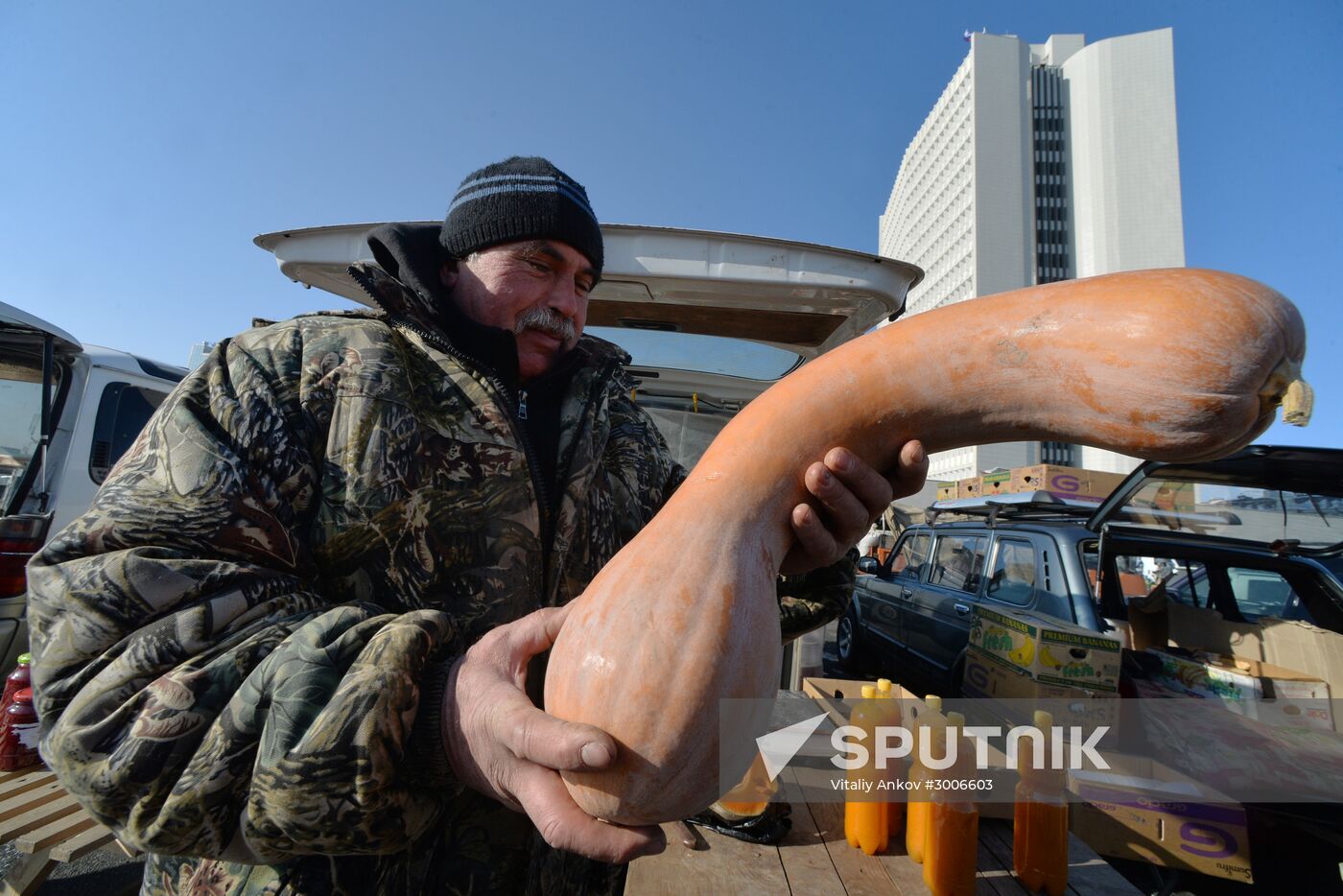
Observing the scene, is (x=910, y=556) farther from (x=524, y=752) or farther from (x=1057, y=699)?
(x=524, y=752)

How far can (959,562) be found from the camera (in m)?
6.50

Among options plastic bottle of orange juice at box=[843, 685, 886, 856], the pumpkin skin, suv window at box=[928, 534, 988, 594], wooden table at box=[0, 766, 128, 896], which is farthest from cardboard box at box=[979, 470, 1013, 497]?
wooden table at box=[0, 766, 128, 896]

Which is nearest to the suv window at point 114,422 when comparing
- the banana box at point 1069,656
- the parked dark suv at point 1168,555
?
the banana box at point 1069,656

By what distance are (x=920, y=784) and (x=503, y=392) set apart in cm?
223

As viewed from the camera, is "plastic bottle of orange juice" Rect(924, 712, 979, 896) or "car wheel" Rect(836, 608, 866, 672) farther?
"car wheel" Rect(836, 608, 866, 672)

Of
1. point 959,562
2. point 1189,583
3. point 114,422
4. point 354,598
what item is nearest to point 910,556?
point 959,562

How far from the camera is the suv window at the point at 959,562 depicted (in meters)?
6.04

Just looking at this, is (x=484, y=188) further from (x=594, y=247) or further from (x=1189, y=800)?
(x=1189, y=800)

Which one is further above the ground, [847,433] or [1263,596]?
[847,433]

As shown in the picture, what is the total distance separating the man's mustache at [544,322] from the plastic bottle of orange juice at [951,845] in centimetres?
215

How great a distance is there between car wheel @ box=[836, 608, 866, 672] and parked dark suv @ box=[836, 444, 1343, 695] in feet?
5.22

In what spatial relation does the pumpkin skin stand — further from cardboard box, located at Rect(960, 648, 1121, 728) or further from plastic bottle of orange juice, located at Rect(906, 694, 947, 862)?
cardboard box, located at Rect(960, 648, 1121, 728)

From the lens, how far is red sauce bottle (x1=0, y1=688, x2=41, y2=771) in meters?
3.38

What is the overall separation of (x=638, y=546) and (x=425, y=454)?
0.55m
